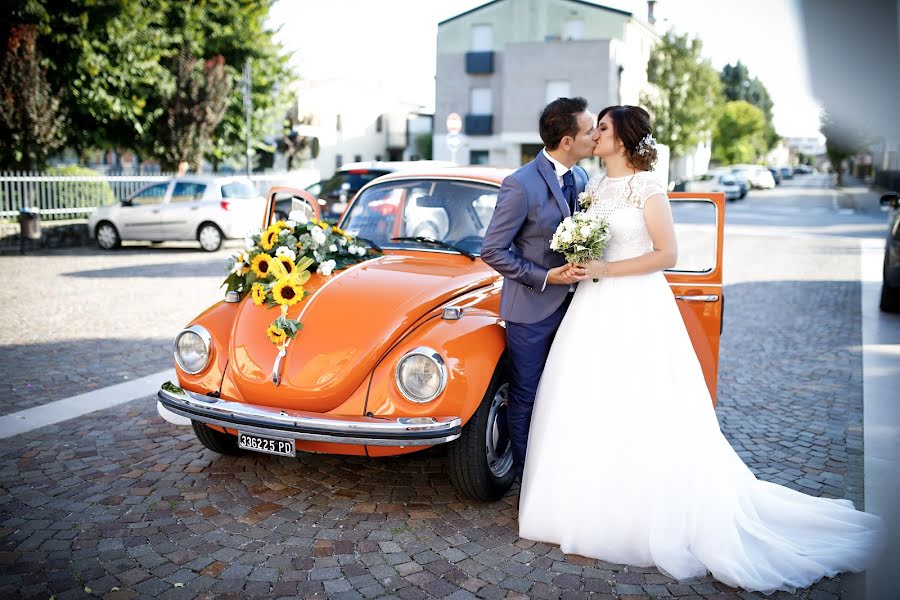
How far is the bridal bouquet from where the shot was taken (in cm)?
377

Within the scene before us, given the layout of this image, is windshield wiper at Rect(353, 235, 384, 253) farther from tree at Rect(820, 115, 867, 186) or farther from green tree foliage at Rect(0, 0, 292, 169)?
green tree foliage at Rect(0, 0, 292, 169)

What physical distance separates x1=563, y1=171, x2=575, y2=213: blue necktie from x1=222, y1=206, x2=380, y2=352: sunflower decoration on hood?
141 centimetres

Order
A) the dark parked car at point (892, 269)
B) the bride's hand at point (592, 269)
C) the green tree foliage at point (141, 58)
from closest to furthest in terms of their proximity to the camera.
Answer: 1. the bride's hand at point (592, 269)
2. the dark parked car at point (892, 269)
3. the green tree foliage at point (141, 58)

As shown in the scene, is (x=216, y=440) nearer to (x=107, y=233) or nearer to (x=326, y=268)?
(x=326, y=268)

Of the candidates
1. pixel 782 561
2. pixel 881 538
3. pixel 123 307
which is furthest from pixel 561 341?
pixel 123 307

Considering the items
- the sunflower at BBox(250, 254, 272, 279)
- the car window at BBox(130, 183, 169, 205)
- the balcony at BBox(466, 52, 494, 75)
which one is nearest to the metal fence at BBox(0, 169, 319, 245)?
the car window at BBox(130, 183, 169, 205)

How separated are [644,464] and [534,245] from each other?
1300 millimetres

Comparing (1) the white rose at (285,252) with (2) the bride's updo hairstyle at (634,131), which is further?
(1) the white rose at (285,252)

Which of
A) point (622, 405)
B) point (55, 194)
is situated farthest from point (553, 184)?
point (55, 194)

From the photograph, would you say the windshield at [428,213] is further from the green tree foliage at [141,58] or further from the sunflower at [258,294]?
the green tree foliage at [141,58]

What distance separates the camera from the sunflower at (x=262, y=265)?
446 centimetres

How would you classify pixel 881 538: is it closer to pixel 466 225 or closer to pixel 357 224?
pixel 466 225

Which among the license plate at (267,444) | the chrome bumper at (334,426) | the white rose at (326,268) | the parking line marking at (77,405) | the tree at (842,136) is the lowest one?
the parking line marking at (77,405)

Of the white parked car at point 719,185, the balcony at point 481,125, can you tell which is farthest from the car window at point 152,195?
the balcony at point 481,125
